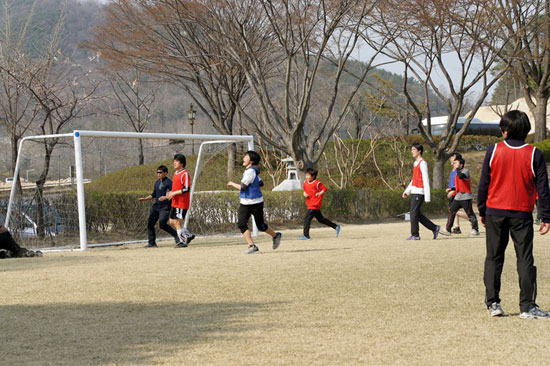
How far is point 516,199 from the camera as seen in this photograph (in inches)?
216

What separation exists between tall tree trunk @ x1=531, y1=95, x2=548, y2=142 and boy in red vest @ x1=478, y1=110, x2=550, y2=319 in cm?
2829

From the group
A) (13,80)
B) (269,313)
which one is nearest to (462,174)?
(269,313)

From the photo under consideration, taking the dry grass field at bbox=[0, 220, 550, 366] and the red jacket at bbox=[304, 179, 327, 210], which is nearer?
the dry grass field at bbox=[0, 220, 550, 366]

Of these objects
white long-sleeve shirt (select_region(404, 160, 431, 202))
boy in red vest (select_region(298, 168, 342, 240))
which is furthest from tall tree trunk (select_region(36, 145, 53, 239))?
white long-sleeve shirt (select_region(404, 160, 431, 202))

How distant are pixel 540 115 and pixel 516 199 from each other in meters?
29.4

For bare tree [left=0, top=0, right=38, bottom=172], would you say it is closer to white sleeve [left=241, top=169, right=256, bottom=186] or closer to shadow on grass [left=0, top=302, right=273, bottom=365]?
A: white sleeve [left=241, top=169, right=256, bottom=186]

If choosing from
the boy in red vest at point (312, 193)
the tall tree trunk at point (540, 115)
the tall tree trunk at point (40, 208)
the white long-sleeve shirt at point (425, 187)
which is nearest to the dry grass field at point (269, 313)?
the white long-sleeve shirt at point (425, 187)

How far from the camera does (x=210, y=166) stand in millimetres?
18344

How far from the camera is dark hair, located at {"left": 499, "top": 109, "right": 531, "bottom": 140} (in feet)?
17.9

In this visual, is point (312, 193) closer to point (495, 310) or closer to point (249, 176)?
point (249, 176)

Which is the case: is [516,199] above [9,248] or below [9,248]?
above

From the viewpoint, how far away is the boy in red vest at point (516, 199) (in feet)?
17.9

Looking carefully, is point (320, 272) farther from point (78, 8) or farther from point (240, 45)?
point (78, 8)

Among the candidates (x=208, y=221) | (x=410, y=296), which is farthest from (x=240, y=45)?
(x=410, y=296)
